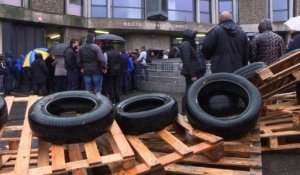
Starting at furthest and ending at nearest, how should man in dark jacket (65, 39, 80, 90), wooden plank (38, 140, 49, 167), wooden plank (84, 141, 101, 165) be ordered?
man in dark jacket (65, 39, 80, 90) < wooden plank (38, 140, 49, 167) < wooden plank (84, 141, 101, 165)

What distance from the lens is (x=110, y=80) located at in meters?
10.8

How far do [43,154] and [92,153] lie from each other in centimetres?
60

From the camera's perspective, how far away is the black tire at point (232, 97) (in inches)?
184

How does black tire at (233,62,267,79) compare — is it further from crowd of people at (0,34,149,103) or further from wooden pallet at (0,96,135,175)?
crowd of people at (0,34,149,103)

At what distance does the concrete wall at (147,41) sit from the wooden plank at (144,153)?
896 inches

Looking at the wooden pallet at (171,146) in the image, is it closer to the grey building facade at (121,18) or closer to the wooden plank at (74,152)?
the wooden plank at (74,152)

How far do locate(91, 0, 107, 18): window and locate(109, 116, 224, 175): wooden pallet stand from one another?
834 inches

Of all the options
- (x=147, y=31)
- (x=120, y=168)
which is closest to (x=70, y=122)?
(x=120, y=168)

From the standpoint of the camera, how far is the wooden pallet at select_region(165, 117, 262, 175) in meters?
4.25

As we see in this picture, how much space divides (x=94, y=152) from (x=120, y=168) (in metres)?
0.29

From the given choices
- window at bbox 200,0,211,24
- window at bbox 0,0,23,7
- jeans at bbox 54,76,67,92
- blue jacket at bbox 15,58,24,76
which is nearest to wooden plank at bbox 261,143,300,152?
jeans at bbox 54,76,67,92

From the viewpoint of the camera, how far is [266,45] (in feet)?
23.5

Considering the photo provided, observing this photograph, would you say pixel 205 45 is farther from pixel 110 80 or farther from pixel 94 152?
pixel 110 80

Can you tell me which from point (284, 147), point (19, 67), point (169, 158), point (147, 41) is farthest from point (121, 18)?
point (169, 158)
